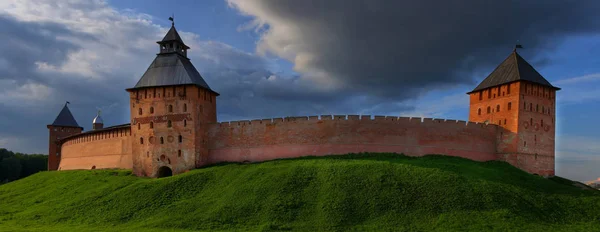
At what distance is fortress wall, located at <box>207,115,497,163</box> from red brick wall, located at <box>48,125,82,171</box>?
2911 cm

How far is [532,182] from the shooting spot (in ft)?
103

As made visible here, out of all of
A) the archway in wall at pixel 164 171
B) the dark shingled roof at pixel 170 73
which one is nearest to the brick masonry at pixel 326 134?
the archway in wall at pixel 164 171

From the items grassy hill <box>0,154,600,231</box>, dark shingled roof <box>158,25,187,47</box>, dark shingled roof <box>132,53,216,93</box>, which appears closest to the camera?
grassy hill <box>0,154,600,231</box>

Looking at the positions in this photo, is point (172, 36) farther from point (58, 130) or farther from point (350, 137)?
point (58, 130)

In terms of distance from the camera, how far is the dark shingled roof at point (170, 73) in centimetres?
3812

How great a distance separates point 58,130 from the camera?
56875 millimetres

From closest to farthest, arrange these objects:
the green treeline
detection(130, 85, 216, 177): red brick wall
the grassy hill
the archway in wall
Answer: the grassy hill, detection(130, 85, 216, 177): red brick wall, the archway in wall, the green treeline

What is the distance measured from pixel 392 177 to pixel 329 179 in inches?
159

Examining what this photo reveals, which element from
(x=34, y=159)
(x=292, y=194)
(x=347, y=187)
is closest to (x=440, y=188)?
(x=347, y=187)

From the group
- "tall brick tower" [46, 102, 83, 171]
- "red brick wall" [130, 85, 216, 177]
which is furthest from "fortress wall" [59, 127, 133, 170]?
"tall brick tower" [46, 102, 83, 171]

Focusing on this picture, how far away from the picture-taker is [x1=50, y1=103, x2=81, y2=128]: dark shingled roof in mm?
57250

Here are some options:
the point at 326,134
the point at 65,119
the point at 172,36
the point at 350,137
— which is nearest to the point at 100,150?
the point at 172,36

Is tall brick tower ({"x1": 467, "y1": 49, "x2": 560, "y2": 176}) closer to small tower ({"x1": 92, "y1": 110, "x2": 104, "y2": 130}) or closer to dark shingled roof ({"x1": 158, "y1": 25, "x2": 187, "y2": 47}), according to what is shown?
dark shingled roof ({"x1": 158, "y1": 25, "x2": 187, "y2": 47})

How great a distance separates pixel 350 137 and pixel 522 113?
15.0m
